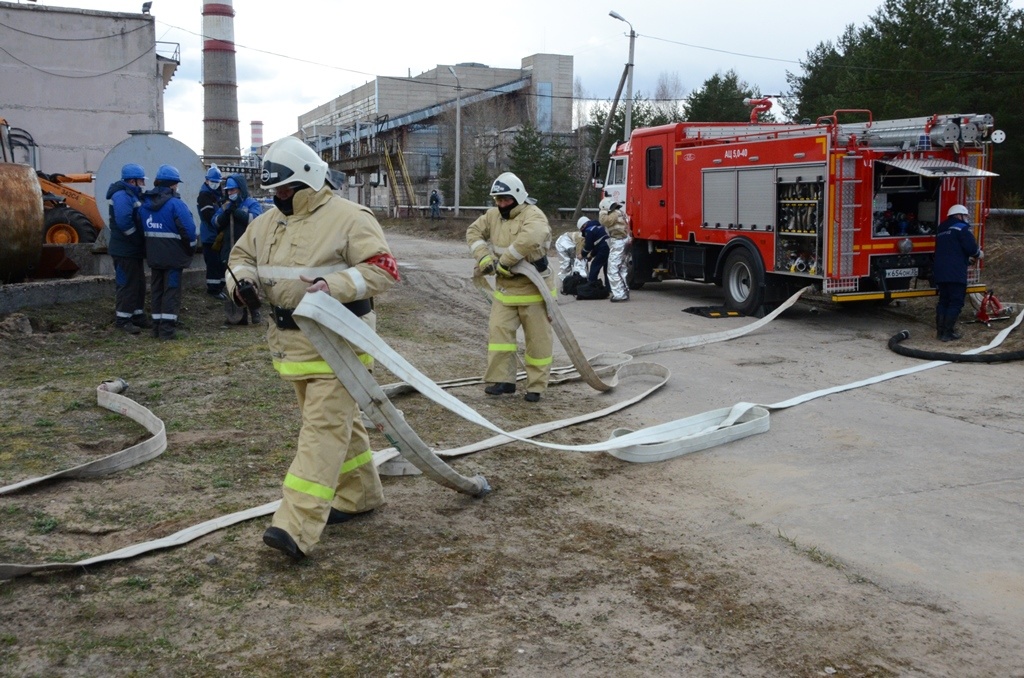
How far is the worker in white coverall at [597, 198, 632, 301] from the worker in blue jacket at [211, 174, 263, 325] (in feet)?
20.6

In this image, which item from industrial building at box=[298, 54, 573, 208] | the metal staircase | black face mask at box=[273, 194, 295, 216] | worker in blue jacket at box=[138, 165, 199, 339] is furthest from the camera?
industrial building at box=[298, 54, 573, 208]

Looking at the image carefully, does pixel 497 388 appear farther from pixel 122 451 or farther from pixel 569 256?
pixel 569 256

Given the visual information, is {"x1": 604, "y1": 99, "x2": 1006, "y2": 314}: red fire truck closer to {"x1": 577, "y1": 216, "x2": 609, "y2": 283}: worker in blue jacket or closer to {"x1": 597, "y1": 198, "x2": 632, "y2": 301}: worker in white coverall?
{"x1": 597, "y1": 198, "x2": 632, "y2": 301}: worker in white coverall

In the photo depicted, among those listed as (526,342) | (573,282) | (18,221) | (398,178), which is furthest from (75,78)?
(526,342)

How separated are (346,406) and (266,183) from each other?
1.12m

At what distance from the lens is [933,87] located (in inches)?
990

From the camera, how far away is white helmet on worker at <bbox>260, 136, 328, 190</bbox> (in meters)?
4.69

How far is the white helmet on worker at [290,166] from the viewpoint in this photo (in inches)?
185

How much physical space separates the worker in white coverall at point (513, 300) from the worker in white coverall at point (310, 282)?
11.4ft

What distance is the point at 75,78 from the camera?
113 ft

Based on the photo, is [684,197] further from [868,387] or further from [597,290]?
[868,387]

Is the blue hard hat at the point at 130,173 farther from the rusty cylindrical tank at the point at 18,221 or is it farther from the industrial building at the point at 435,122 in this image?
the industrial building at the point at 435,122

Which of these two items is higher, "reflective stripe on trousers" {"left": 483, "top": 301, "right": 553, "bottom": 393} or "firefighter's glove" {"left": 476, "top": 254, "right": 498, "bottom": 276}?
"firefighter's glove" {"left": 476, "top": 254, "right": 498, "bottom": 276}

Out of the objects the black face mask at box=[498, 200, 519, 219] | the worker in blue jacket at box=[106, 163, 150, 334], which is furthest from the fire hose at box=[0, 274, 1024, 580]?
the worker in blue jacket at box=[106, 163, 150, 334]
